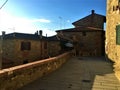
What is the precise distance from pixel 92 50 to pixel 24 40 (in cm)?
1312

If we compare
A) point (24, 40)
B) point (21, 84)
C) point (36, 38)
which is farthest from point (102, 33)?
point (21, 84)

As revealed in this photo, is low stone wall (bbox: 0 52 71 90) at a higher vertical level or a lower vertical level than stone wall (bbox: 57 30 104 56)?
lower

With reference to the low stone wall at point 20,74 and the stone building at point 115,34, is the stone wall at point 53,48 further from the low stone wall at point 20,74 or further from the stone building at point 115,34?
the low stone wall at point 20,74

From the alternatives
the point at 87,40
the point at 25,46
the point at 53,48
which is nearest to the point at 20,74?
the point at 25,46

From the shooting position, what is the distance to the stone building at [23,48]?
27016 millimetres

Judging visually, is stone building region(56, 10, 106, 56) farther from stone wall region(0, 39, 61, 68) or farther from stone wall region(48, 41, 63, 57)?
stone wall region(0, 39, 61, 68)

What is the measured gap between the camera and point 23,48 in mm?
27906

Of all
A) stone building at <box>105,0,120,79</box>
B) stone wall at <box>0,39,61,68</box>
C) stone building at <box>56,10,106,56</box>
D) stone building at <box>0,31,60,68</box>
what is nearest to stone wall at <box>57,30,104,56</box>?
stone building at <box>56,10,106,56</box>

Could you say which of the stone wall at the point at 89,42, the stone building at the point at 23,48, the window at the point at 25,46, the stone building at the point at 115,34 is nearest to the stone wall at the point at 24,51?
the stone building at the point at 23,48

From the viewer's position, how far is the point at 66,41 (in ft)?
97.9

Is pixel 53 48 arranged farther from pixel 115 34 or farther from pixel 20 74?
pixel 20 74

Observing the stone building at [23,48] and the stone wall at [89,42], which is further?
the stone wall at [89,42]

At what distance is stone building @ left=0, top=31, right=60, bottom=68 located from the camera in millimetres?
27016

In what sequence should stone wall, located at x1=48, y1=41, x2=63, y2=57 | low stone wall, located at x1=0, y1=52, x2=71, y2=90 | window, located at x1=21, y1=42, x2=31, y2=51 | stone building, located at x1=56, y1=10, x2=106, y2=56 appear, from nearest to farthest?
1. low stone wall, located at x1=0, y1=52, x2=71, y2=90
2. window, located at x1=21, y1=42, x2=31, y2=51
3. stone wall, located at x1=48, y1=41, x2=63, y2=57
4. stone building, located at x1=56, y1=10, x2=106, y2=56
